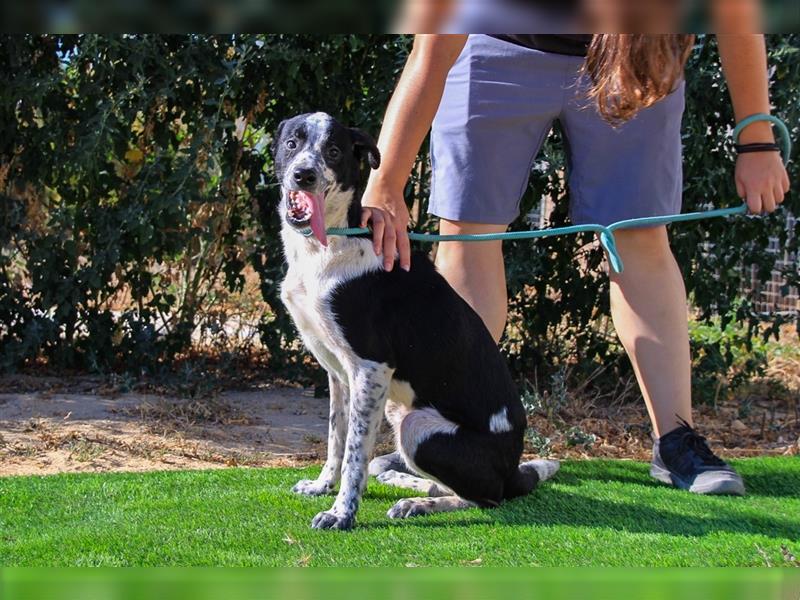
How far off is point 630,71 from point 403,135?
74 cm

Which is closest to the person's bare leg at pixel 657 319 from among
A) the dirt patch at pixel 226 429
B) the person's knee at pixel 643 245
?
the person's knee at pixel 643 245

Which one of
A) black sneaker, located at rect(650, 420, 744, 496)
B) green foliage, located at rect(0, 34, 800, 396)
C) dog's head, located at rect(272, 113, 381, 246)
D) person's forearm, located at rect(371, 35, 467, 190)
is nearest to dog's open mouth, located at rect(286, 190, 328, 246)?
dog's head, located at rect(272, 113, 381, 246)

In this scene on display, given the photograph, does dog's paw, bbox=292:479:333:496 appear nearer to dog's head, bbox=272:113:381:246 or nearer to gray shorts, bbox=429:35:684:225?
dog's head, bbox=272:113:381:246

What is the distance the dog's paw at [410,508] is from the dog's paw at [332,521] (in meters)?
0.21

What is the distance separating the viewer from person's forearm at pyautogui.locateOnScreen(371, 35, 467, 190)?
2.94m

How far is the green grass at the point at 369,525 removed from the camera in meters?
2.64

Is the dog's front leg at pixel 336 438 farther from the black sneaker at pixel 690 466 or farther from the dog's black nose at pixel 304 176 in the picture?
the black sneaker at pixel 690 466

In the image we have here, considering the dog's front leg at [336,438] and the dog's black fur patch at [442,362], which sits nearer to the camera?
the dog's black fur patch at [442,362]

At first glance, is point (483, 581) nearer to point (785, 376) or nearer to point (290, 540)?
point (290, 540)

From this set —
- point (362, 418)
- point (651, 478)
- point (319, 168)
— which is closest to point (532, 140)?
point (319, 168)

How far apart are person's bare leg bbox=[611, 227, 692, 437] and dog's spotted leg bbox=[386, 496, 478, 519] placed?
3.15 feet

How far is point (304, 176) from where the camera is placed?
3004 mm

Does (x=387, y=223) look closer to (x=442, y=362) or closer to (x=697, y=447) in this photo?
(x=442, y=362)

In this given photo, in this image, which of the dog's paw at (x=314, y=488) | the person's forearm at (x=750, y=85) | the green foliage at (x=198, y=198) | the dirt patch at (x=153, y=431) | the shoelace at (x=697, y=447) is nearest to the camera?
the person's forearm at (x=750, y=85)
